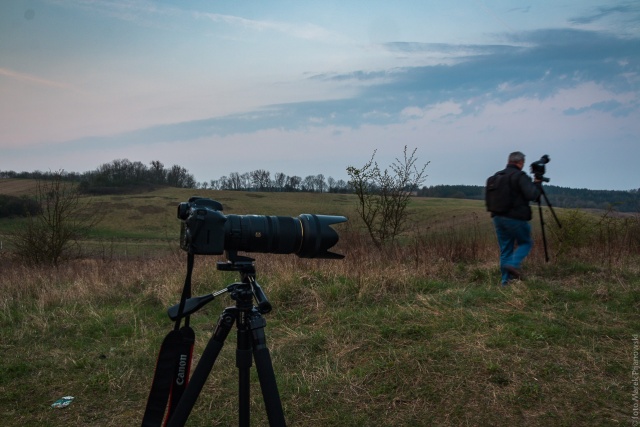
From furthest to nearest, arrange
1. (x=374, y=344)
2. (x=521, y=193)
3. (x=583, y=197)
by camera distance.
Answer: (x=583, y=197)
(x=521, y=193)
(x=374, y=344)

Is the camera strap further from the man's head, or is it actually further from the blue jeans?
the man's head

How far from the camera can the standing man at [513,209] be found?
252 inches

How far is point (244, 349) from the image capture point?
262 cm

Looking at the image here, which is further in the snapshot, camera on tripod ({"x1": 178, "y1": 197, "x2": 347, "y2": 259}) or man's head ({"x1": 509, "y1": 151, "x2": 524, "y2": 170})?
man's head ({"x1": 509, "y1": 151, "x2": 524, "y2": 170})

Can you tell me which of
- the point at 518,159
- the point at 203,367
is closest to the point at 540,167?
the point at 518,159

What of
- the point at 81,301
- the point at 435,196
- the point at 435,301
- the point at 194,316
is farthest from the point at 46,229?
the point at 435,196

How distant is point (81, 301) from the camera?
6996mm

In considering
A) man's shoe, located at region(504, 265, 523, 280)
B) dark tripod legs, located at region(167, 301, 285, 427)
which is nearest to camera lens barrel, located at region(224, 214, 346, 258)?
dark tripod legs, located at region(167, 301, 285, 427)

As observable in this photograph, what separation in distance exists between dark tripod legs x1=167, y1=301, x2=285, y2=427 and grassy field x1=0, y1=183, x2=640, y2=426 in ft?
3.69

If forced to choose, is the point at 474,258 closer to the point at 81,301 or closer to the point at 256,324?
the point at 81,301

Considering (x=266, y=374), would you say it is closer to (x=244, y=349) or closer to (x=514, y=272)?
(x=244, y=349)

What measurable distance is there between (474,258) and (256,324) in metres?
6.80

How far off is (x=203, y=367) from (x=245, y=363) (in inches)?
8.3

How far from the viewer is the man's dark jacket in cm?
638
